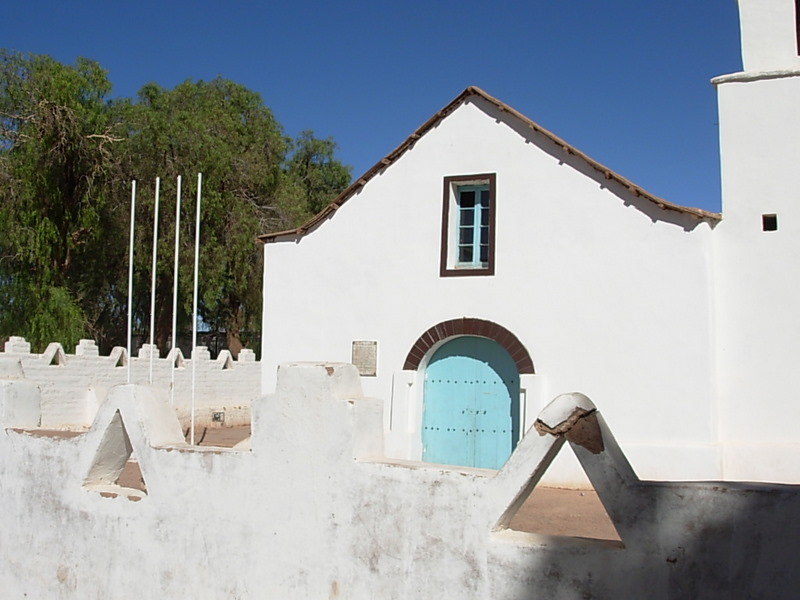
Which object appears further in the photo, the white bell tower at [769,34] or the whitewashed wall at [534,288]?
the white bell tower at [769,34]

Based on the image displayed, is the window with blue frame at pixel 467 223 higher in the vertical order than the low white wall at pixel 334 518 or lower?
higher

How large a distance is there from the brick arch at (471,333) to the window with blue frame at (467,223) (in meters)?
0.67

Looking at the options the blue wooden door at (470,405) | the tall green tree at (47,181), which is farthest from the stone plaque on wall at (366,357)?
the tall green tree at (47,181)

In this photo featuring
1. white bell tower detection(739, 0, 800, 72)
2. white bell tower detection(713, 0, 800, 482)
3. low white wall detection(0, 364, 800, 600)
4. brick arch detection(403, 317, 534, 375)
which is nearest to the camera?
low white wall detection(0, 364, 800, 600)

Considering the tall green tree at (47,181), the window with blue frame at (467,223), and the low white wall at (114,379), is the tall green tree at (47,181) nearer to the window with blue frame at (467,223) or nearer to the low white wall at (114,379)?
the low white wall at (114,379)

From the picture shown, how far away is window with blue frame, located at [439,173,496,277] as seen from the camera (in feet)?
34.2

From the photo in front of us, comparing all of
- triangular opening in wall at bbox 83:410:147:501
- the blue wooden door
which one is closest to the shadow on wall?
triangular opening in wall at bbox 83:410:147:501

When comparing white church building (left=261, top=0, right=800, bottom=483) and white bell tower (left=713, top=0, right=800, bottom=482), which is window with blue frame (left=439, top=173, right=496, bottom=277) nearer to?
white church building (left=261, top=0, right=800, bottom=483)

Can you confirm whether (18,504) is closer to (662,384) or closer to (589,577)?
(589,577)

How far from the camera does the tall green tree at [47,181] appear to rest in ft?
62.7

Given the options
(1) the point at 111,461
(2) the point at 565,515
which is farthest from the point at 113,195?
(2) the point at 565,515

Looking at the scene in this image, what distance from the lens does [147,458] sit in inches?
228

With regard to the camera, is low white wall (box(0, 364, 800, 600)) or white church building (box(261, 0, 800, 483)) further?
white church building (box(261, 0, 800, 483))

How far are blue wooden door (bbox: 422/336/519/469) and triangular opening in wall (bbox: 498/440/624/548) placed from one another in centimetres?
90
